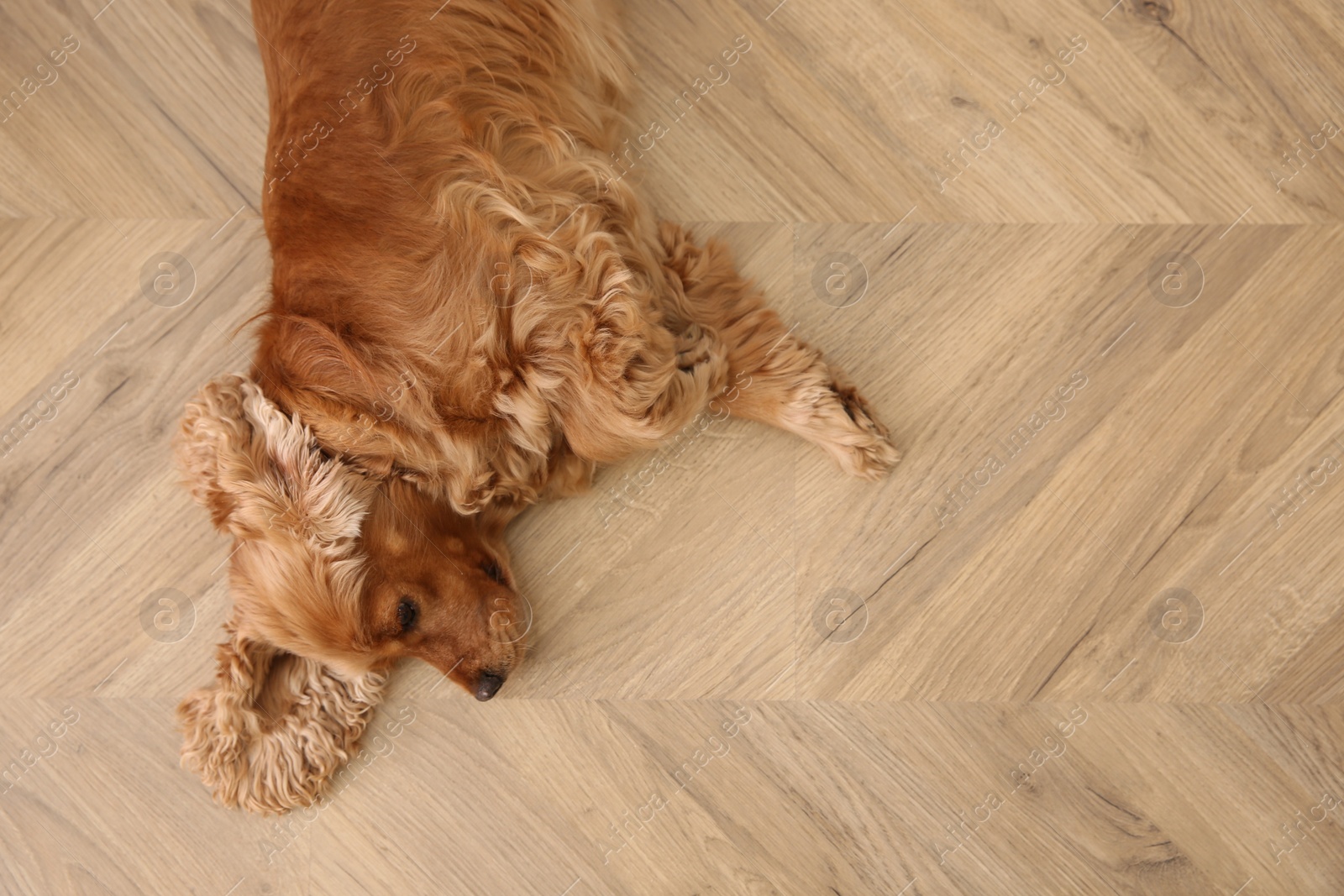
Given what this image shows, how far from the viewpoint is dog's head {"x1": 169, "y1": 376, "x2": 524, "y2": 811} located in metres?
1.60

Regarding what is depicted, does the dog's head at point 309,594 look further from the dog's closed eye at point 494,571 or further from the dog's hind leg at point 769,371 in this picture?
the dog's hind leg at point 769,371

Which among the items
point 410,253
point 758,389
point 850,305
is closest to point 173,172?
point 410,253

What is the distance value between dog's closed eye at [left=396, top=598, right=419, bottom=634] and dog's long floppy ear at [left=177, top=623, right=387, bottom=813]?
0.28m

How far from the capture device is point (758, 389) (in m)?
1.85

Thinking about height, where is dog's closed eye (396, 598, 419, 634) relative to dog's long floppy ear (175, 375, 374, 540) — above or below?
below

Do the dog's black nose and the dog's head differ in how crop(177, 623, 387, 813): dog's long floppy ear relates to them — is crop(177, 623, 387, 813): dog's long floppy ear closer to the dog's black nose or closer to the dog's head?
the dog's head

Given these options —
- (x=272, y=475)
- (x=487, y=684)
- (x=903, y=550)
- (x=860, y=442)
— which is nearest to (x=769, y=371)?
(x=860, y=442)

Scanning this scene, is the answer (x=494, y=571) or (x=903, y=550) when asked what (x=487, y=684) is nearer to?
(x=494, y=571)

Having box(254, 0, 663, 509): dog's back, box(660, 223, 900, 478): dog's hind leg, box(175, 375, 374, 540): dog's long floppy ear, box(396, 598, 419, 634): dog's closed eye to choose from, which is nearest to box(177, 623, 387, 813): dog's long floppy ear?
box(396, 598, 419, 634): dog's closed eye

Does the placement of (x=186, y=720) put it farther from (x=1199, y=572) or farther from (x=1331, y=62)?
(x=1331, y=62)

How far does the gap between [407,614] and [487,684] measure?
22cm

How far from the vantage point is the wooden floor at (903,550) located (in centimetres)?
186

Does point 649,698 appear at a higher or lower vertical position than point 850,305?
lower

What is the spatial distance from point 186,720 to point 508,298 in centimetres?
119
